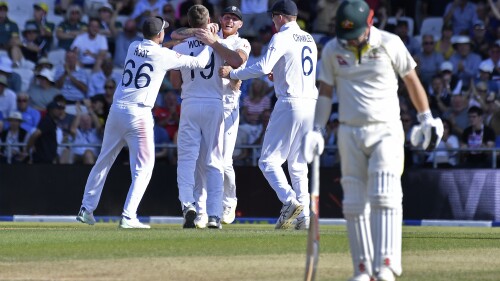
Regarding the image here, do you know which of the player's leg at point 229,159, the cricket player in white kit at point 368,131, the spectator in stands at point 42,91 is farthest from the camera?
the spectator in stands at point 42,91

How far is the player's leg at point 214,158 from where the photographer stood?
1426 centimetres

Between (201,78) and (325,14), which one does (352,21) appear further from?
(325,14)

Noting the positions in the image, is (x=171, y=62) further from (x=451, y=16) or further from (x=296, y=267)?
(x=451, y=16)

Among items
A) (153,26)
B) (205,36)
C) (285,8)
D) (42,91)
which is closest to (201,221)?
(205,36)

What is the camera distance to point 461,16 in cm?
2378

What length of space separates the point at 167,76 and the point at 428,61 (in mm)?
4762

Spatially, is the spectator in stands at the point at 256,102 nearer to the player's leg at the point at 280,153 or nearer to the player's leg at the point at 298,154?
the player's leg at the point at 298,154

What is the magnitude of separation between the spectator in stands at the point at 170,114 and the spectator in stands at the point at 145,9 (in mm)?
3029

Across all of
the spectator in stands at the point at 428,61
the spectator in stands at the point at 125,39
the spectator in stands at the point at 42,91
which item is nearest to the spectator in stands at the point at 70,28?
the spectator in stands at the point at 125,39

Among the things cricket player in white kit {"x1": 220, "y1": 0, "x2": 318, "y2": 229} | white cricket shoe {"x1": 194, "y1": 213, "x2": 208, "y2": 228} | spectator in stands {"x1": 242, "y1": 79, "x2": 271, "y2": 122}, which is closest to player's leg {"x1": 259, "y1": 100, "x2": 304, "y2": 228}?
cricket player in white kit {"x1": 220, "y1": 0, "x2": 318, "y2": 229}

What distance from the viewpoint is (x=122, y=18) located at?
80.3 feet

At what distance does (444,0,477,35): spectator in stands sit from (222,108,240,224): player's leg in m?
9.73

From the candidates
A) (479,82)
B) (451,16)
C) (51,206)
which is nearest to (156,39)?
(51,206)

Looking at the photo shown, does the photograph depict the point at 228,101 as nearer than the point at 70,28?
Yes
